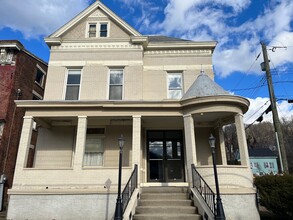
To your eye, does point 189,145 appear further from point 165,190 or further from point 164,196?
point 164,196

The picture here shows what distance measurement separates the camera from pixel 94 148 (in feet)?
38.7

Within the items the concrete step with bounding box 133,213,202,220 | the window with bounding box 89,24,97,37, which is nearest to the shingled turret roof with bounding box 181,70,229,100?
the concrete step with bounding box 133,213,202,220

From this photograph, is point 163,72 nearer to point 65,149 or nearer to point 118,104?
point 118,104

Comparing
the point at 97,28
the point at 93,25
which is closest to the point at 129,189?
the point at 97,28

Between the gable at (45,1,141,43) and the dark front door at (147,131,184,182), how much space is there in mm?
5903

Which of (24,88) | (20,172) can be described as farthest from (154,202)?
(24,88)

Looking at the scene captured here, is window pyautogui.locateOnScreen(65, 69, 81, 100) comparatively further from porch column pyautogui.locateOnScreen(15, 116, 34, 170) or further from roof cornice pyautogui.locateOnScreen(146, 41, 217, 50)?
roof cornice pyautogui.locateOnScreen(146, 41, 217, 50)

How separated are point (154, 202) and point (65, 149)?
18.4ft

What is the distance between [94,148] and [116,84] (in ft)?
11.7

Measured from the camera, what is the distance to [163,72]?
524 inches

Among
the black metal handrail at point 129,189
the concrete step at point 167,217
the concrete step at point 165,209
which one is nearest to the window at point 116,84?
the black metal handrail at point 129,189

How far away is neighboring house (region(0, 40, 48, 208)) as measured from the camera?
47.5 feet

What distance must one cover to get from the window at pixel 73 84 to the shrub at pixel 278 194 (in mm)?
9673

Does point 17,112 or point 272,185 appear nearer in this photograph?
point 272,185
